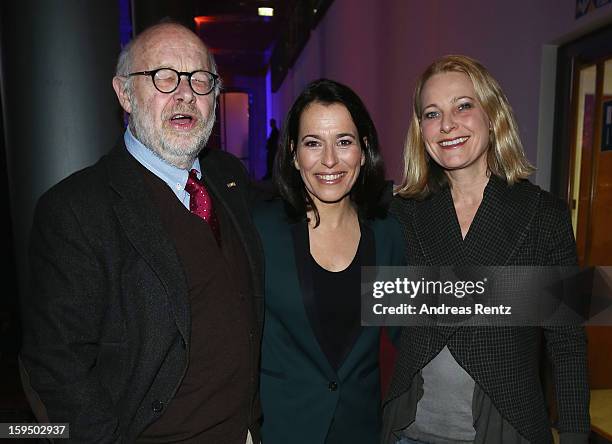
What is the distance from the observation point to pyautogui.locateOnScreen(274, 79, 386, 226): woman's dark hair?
1969 mm

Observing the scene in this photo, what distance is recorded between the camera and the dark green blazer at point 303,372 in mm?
1810

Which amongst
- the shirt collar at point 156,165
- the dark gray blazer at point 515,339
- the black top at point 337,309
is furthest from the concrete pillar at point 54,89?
the dark gray blazer at point 515,339

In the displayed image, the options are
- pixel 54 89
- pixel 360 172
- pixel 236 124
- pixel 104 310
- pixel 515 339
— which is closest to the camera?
pixel 104 310

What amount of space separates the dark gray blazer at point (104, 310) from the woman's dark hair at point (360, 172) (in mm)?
688

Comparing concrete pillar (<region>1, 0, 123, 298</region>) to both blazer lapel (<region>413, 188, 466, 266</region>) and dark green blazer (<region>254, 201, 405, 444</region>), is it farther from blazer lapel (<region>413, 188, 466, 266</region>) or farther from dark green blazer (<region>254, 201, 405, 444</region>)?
blazer lapel (<region>413, 188, 466, 266</region>)

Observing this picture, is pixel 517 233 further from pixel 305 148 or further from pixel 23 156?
pixel 23 156

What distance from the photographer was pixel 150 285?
4.85ft

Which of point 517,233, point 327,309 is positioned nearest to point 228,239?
point 327,309

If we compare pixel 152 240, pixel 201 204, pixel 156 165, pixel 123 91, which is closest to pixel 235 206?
pixel 201 204

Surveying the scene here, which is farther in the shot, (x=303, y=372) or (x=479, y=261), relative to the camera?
(x=303, y=372)

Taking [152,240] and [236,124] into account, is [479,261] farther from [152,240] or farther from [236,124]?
[236,124]

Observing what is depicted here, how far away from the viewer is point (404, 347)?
184 cm

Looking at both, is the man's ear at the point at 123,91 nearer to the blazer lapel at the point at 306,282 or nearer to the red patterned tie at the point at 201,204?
the red patterned tie at the point at 201,204

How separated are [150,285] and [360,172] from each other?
1075 mm
